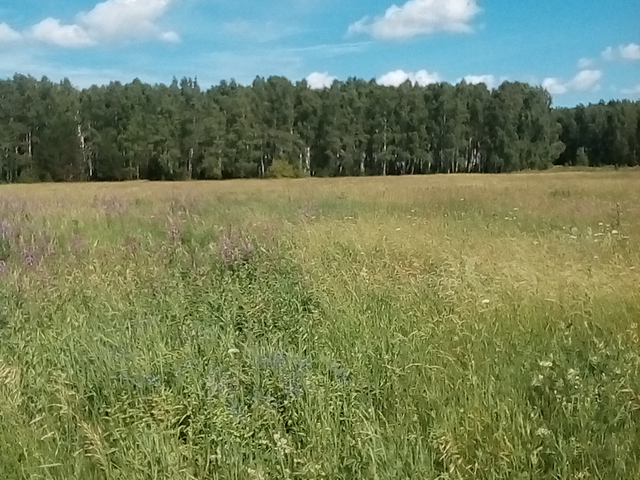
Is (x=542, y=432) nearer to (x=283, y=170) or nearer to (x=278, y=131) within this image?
(x=283, y=170)

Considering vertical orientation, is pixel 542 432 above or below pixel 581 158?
below

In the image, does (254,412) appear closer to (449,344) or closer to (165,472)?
(165,472)

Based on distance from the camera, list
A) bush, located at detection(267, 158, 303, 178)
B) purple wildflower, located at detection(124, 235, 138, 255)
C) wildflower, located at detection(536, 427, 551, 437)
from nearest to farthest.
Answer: wildflower, located at detection(536, 427, 551, 437) → purple wildflower, located at detection(124, 235, 138, 255) → bush, located at detection(267, 158, 303, 178)

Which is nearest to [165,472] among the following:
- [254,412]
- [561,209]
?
[254,412]

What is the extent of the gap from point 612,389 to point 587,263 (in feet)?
11.5

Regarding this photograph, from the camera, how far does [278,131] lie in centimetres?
6919

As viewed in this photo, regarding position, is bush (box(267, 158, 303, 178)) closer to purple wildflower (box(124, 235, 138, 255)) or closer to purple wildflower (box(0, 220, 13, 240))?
purple wildflower (box(0, 220, 13, 240))

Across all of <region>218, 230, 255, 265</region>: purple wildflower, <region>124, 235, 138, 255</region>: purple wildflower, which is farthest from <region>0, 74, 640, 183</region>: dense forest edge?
<region>218, 230, 255, 265</region>: purple wildflower

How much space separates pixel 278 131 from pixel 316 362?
66569mm

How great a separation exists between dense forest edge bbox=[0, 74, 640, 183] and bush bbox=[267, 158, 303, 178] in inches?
8.1

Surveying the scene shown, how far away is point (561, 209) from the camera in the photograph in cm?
1288

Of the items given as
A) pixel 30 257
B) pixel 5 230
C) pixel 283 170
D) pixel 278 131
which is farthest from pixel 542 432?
pixel 278 131

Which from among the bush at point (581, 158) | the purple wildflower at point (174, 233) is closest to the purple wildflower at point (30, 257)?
the purple wildflower at point (174, 233)

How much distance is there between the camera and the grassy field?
10.5 feet
